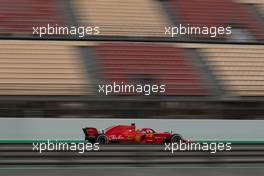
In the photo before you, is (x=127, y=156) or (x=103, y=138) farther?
(x=103, y=138)

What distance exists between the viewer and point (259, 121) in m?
9.76

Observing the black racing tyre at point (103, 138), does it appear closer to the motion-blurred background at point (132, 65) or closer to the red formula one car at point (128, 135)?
the red formula one car at point (128, 135)

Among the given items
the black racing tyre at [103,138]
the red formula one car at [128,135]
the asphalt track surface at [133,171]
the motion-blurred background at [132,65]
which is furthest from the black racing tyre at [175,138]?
the asphalt track surface at [133,171]

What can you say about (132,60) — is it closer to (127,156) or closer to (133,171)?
(127,156)

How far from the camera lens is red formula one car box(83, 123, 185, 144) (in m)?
8.91

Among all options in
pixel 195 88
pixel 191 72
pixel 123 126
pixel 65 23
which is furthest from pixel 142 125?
pixel 65 23

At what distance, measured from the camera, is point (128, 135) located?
9.11m

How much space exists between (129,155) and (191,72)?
4320 mm

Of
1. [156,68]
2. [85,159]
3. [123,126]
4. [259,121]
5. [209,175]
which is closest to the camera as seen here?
[209,175]

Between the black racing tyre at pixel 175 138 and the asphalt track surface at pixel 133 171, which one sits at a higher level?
the black racing tyre at pixel 175 138

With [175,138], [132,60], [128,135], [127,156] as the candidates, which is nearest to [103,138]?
[128,135]

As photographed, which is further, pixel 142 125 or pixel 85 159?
pixel 142 125

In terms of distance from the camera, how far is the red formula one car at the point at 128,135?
8.91 m

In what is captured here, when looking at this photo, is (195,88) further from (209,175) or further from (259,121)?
(209,175)
